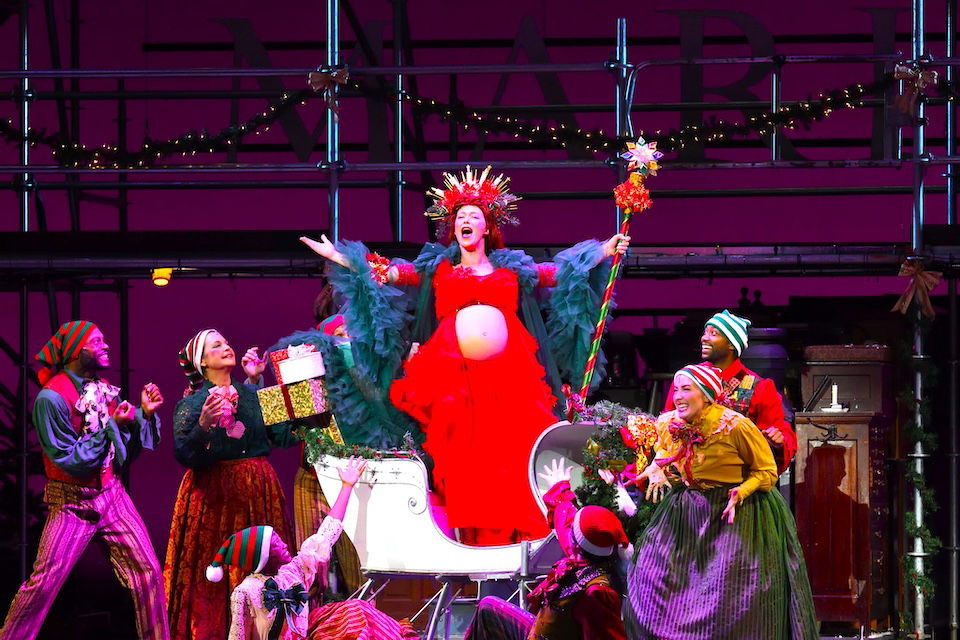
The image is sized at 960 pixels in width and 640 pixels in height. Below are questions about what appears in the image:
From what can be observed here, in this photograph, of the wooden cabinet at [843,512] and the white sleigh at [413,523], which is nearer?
the white sleigh at [413,523]

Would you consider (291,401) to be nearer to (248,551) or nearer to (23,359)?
(248,551)

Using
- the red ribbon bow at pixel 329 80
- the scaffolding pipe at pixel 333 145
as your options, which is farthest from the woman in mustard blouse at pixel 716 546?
the red ribbon bow at pixel 329 80

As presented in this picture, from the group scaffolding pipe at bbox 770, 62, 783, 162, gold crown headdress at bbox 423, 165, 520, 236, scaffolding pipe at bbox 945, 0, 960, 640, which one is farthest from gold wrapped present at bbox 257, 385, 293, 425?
scaffolding pipe at bbox 945, 0, 960, 640

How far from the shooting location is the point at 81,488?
255 inches

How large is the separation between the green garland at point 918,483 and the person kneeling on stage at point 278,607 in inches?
134

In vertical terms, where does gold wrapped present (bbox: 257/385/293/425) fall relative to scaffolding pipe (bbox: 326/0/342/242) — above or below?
below

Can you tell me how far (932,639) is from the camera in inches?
289

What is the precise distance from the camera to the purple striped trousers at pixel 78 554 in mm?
6387

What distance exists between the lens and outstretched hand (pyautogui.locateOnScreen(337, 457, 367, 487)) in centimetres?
624

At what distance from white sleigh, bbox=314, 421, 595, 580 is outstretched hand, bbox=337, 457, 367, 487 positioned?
0.03m

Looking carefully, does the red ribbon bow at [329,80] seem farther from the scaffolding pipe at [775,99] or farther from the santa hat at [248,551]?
the santa hat at [248,551]

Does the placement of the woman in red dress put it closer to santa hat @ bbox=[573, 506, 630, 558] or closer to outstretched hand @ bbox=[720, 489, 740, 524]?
outstretched hand @ bbox=[720, 489, 740, 524]

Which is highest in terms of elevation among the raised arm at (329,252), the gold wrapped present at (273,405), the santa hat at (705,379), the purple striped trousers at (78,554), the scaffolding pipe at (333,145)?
the scaffolding pipe at (333,145)

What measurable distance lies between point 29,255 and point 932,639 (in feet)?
16.3
